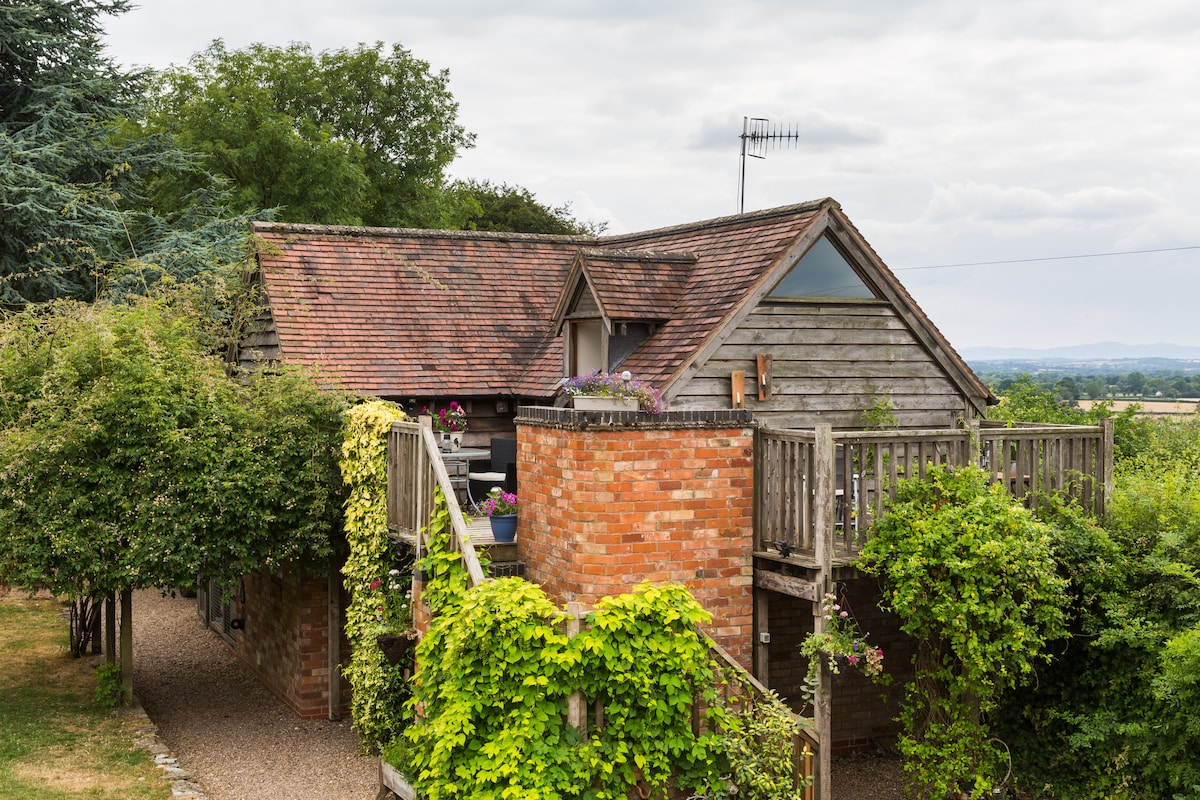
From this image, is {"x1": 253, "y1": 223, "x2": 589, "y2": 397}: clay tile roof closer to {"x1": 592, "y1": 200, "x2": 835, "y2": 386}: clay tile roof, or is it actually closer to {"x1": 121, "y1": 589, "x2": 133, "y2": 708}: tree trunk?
{"x1": 592, "y1": 200, "x2": 835, "y2": 386}: clay tile roof

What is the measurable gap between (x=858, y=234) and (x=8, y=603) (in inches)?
762

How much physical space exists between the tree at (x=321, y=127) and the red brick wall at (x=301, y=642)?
1624 cm

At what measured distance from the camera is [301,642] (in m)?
15.4

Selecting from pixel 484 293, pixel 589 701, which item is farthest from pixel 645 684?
pixel 484 293

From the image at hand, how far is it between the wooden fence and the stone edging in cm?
687

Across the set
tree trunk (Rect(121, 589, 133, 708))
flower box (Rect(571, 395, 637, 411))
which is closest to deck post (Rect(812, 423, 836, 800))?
flower box (Rect(571, 395, 637, 411))

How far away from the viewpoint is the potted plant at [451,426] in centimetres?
1463

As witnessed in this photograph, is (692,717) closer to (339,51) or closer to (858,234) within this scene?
(858,234)

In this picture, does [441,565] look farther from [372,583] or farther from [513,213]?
[513,213]

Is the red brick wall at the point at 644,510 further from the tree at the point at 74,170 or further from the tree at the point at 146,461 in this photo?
the tree at the point at 74,170

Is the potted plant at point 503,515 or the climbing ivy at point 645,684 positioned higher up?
the potted plant at point 503,515

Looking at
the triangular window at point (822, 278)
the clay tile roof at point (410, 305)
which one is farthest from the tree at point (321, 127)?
the triangular window at point (822, 278)

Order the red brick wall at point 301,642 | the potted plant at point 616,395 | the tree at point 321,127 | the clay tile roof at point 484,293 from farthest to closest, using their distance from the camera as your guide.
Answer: the tree at point 321,127 → the red brick wall at point 301,642 → the clay tile roof at point 484,293 → the potted plant at point 616,395

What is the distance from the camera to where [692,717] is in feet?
31.6
